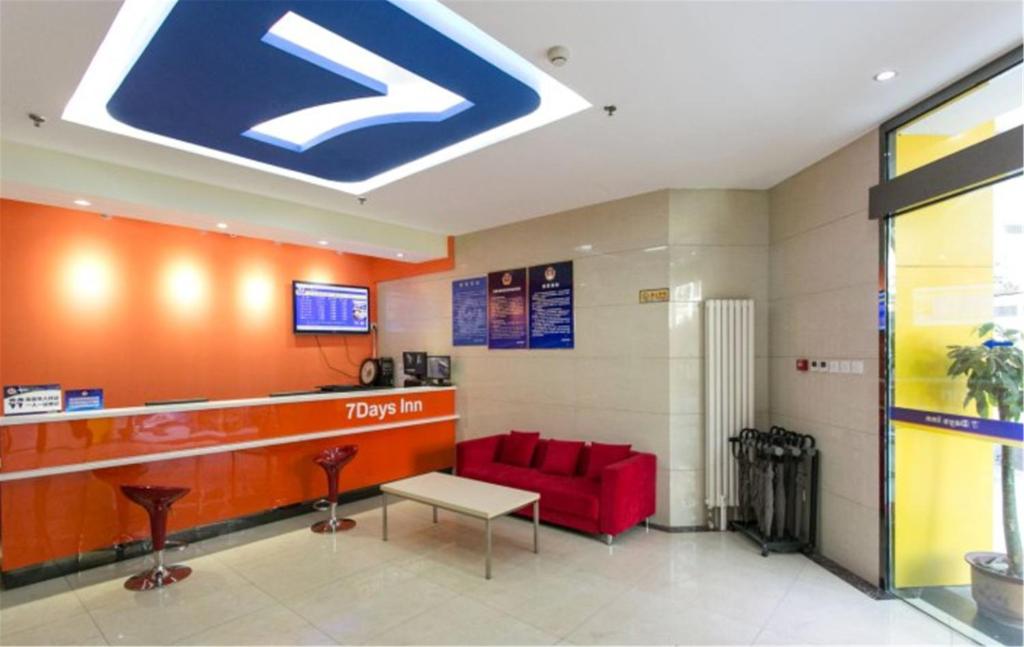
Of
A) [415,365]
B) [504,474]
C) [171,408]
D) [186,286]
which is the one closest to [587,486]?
[504,474]

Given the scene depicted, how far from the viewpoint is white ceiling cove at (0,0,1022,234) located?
2125 millimetres

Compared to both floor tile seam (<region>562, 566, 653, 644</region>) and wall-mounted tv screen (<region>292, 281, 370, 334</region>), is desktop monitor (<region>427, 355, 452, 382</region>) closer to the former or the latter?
wall-mounted tv screen (<region>292, 281, 370, 334</region>)

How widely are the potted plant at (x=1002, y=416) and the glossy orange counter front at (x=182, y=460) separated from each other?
4903 millimetres

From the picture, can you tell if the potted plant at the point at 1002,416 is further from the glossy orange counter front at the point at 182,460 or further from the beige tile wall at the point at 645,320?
the glossy orange counter front at the point at 182,460

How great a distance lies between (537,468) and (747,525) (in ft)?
6.64

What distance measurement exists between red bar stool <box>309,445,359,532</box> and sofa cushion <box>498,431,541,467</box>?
64.2 inches

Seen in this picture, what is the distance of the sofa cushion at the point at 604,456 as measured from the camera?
448 centimetres

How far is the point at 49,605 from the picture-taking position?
312 centimetres

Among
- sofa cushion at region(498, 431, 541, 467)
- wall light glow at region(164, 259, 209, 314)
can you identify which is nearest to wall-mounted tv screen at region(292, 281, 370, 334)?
wall light glow at region(164, 259, 209, 314)

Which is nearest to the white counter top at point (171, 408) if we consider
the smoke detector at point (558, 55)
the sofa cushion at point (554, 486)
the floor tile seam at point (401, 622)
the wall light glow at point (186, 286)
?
the sofa cushion at point (554, 486)

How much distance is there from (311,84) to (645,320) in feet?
11.1

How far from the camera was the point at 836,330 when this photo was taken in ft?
12.0

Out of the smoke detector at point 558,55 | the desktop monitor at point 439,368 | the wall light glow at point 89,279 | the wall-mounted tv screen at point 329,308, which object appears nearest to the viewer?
the smoke detector at point 558,55

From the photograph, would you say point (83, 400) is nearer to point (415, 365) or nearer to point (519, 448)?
point (415, 365)
